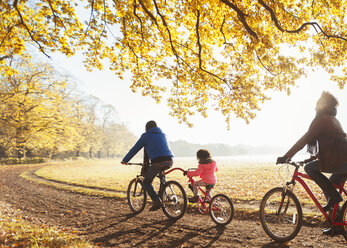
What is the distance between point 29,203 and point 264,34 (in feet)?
35.5

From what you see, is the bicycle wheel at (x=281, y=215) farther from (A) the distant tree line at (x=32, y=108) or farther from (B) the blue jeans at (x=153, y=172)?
(A) the distant tree line at (x=32, y=108)

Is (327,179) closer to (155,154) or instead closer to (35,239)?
(155,154)

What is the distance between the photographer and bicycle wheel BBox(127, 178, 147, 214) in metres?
6.12

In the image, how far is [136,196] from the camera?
6348 millimetres

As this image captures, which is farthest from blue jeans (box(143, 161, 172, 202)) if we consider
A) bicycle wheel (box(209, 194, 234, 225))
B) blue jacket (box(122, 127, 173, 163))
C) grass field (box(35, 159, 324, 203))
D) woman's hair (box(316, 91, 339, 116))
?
woman's hair (box(316, 91, 339, 116))

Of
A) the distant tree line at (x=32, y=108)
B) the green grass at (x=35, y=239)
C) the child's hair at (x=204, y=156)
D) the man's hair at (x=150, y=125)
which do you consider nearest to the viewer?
the green grass at (x=35, y=239)

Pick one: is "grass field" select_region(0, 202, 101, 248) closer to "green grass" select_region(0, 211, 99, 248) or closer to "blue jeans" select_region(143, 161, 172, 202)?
"green grass" select_region(0, 211, 99, 248)

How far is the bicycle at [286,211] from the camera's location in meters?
3.66

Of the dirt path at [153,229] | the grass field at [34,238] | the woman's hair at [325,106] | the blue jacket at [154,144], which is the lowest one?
the dirt path at [153,229]

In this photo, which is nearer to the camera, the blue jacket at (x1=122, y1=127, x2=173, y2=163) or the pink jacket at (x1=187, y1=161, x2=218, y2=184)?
the pink jacket at (x1=187, y1=161, x2=218, y2=184)

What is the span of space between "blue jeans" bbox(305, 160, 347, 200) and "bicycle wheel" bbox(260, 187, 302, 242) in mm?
506

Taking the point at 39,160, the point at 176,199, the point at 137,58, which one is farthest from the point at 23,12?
the point at 39,160

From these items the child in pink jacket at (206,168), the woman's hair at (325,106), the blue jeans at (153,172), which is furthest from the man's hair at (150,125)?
the woman's hair at (325,106)

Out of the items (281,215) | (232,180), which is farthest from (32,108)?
(281,215)
